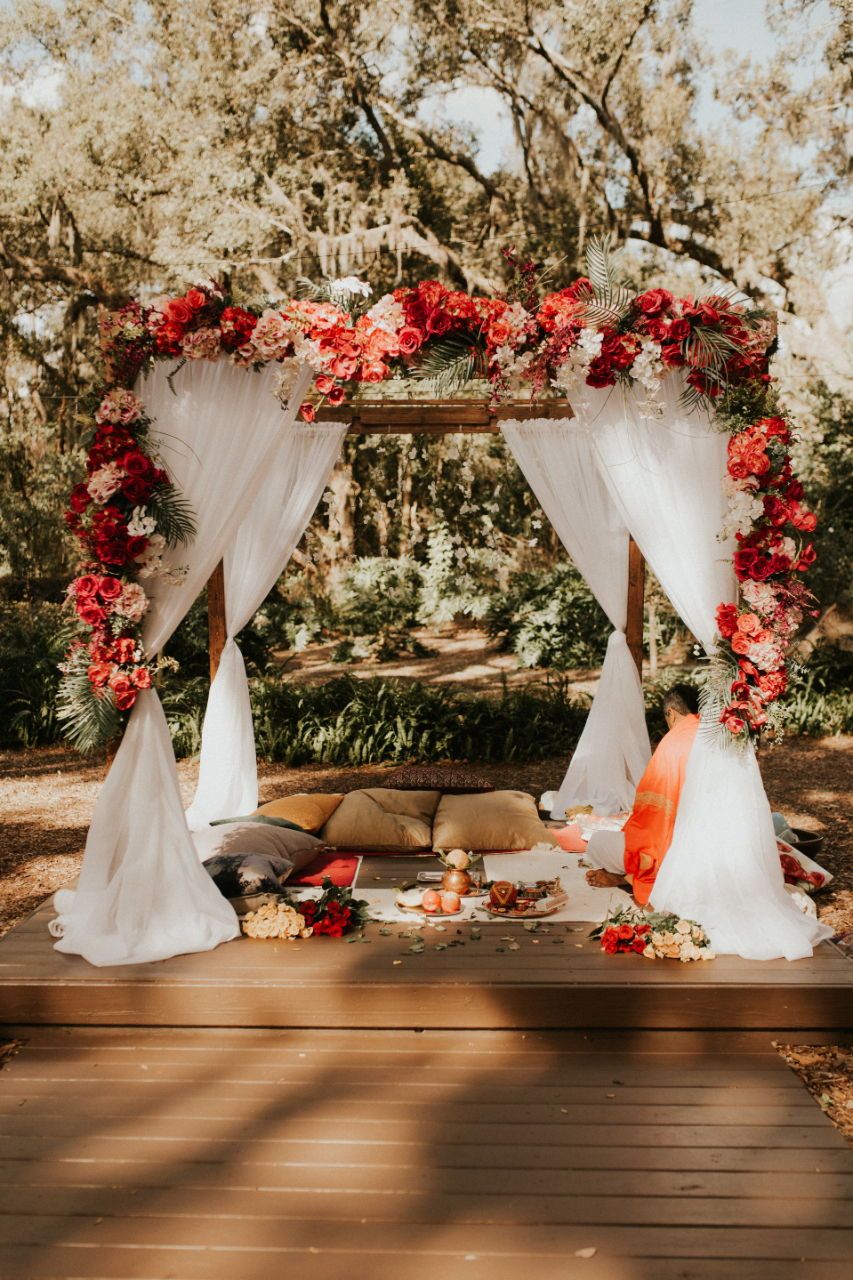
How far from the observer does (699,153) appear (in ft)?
44.4

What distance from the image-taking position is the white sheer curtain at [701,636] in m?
4.21

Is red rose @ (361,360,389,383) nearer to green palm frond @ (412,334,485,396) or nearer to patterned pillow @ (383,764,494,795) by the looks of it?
green palm frond @ (412,334,485,396)

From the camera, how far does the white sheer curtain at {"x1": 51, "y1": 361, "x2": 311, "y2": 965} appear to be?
4188 mm

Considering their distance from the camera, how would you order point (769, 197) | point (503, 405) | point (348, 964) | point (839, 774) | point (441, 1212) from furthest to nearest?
point (769, 197)
point (839, 774)
point (503, 405)
point (348, 964)
point (441, 1212)

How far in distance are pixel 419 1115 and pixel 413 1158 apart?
23 centimetres

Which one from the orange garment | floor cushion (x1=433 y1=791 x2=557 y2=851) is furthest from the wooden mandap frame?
the orange garment

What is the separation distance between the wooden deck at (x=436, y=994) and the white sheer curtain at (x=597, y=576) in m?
2.56

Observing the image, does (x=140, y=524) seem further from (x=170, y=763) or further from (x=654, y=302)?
(x=654, y=302)

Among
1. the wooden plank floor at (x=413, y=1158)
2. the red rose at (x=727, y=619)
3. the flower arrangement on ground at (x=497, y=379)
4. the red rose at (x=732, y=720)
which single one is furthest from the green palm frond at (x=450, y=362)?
the wooden plank floor at (x=413, y=1158)

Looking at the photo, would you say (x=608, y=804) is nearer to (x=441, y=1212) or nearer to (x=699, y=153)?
(x=441, y=1212)

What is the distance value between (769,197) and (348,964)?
12.7m

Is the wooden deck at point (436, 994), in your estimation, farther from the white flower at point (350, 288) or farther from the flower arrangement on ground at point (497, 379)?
the white flower at point (350, 288)

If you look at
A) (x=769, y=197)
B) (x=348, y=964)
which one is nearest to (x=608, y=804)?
(x=348, y=964)

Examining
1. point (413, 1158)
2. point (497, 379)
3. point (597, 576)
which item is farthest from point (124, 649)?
point (597, 576)
